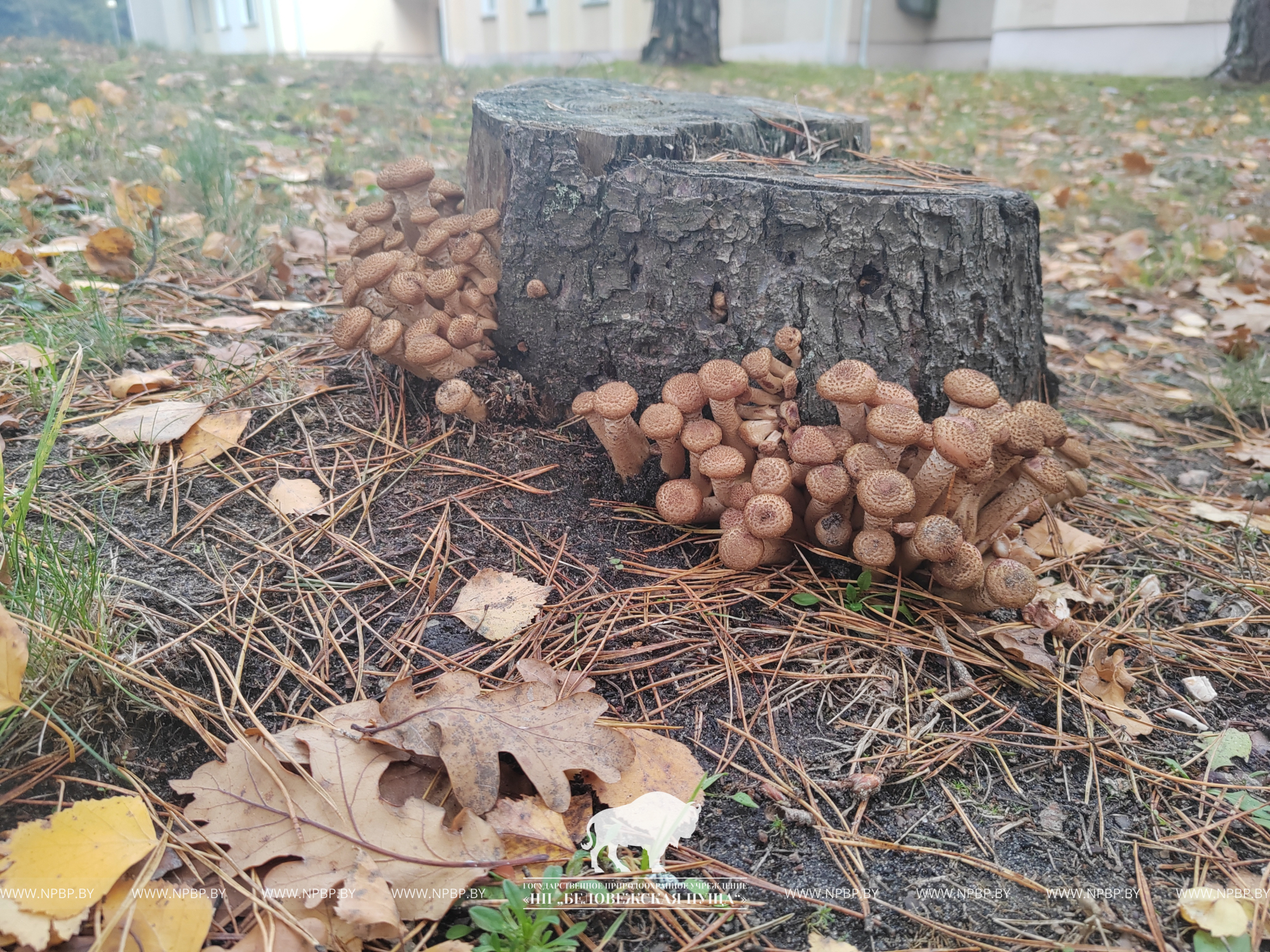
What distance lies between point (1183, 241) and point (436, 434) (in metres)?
6.09

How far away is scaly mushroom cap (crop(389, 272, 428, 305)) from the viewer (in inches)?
102

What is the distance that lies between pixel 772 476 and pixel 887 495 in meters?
0.32

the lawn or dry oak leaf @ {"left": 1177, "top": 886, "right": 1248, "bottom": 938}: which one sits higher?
the lawn

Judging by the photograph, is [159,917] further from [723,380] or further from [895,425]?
[895,425]

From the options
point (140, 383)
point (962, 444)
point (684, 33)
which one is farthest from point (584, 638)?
point (684, 33)

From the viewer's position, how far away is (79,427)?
250 centimetres

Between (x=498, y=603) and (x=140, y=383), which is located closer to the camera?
(x=498, y=603)

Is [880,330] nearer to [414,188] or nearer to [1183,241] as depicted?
[414,188]

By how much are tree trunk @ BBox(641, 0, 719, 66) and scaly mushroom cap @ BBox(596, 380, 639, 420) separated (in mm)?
13500

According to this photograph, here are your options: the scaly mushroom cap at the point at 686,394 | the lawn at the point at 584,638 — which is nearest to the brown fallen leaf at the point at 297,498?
the lawn at the point at 584,638

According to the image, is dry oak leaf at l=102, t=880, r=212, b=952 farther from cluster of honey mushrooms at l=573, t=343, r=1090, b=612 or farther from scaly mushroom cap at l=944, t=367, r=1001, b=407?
scaly mushroom cap at l=944, t=367, r=1001, b=407

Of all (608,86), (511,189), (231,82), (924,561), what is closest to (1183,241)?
(608,86)

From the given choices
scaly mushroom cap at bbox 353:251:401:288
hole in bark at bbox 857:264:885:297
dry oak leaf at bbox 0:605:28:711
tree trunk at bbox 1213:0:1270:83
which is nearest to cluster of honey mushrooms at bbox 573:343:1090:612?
hole in bark at bbox 857:264:885:297

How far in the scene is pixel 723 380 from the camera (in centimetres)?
220
